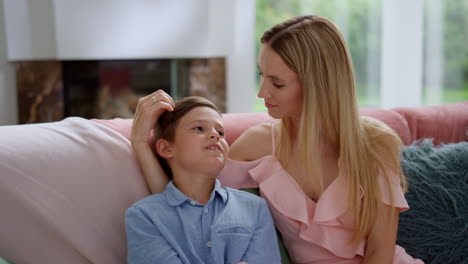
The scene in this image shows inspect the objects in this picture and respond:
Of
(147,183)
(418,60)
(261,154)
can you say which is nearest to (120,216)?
(147,183)

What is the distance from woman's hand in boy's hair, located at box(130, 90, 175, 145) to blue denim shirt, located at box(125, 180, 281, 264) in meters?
0.17

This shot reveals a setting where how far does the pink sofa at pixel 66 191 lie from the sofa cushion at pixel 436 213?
859 millimetres

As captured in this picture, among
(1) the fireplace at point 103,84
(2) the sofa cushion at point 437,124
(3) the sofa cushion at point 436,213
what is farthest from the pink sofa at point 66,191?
(1) the fireplace at point 103,84

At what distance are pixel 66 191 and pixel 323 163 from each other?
729 mm

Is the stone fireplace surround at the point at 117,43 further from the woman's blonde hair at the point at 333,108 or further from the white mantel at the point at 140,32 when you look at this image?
the woman's blonde hair at the point at 333,108

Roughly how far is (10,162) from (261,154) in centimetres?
72

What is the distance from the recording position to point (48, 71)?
3.55m

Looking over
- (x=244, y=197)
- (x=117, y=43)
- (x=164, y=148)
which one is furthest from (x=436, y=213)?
(x=117, y=43)

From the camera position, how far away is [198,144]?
141 cm

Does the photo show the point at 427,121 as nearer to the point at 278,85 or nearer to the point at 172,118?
the point at 278,85

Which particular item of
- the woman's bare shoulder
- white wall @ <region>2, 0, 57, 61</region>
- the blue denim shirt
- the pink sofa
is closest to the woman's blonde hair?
the woman's bare shoulder

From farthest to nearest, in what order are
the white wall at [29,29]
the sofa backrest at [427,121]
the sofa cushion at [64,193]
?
the white wall at [29,29] → the sofa backrest at [427,121] → the sofa cushion at [64,193]

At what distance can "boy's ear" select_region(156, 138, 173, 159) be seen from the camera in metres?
1.46

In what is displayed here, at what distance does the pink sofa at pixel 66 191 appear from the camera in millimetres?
1275
